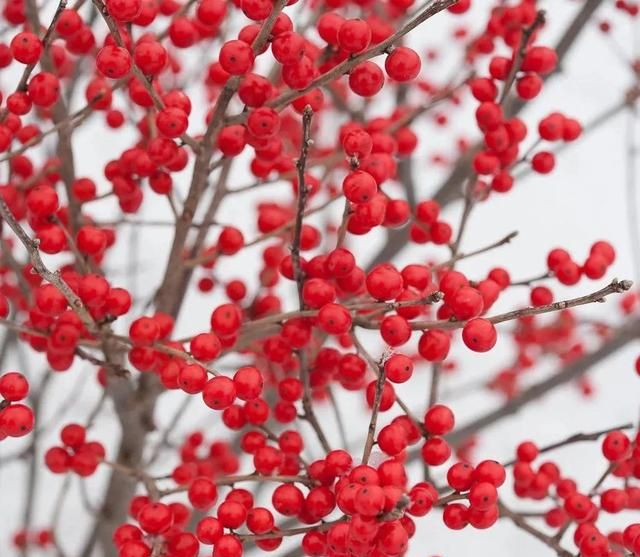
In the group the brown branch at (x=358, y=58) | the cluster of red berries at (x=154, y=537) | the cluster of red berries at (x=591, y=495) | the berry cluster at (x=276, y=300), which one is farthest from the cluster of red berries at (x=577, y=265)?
the cluster of red berries at (x=154, y=537)

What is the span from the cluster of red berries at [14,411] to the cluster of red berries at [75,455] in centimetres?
13

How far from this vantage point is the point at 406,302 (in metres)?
0.49

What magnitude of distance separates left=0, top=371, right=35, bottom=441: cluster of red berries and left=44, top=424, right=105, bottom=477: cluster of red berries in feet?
0.43

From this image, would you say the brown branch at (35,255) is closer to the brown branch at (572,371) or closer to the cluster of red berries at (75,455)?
the cluster of red berries at (75,455)

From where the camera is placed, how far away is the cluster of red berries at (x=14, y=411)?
490 millimetres

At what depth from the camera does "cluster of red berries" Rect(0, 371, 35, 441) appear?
490mm

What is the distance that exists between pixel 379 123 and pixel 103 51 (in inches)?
12.3

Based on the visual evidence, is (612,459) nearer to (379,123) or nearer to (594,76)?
(379,123)

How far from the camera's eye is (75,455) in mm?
633

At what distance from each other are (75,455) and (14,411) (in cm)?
15

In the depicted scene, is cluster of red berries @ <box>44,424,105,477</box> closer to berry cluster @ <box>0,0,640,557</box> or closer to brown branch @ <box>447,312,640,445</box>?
berry cluster @ <box>0,0,640,557</box>

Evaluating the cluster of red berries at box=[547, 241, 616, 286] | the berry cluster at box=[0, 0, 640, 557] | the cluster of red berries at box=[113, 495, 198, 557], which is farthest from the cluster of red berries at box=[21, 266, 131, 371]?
the cluster of red berries at box=[547, 241, 616, 286]

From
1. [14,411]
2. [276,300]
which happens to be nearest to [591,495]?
[276,300]

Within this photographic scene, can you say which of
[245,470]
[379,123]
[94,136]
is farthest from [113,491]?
[94,136]
